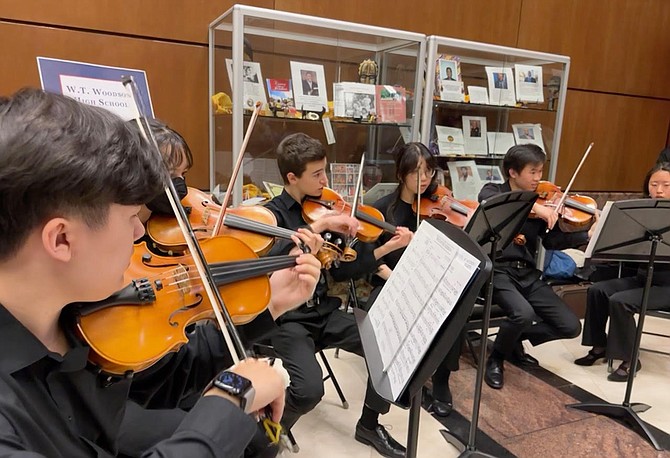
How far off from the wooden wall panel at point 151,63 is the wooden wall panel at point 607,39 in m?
2.68

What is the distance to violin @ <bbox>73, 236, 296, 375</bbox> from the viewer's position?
1039 millimetres

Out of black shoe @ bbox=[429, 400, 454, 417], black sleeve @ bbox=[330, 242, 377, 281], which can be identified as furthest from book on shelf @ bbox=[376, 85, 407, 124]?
black shoe @ bbox=[429, 400, 454, 417]

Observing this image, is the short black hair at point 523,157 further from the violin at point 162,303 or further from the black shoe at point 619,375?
the violin at point 162,303

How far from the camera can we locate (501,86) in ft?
12.0

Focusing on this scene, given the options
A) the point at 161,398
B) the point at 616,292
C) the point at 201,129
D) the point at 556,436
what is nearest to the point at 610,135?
the point at 616,292

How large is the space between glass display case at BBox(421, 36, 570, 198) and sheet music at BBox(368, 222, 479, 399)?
Answer: 6.99 feet

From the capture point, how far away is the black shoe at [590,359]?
313 centimetres

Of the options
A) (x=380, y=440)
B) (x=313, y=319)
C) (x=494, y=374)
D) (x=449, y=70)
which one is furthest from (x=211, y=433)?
(x=449, y=70)

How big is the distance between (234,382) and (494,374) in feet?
7.63

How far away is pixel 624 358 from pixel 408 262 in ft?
7.81

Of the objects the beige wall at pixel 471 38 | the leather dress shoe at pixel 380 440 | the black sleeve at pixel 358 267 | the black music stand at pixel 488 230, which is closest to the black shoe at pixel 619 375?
the black music stand at pixel 488 230

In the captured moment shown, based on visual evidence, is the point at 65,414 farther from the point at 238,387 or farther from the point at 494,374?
the point at 494,374

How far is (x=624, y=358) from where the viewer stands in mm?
3021

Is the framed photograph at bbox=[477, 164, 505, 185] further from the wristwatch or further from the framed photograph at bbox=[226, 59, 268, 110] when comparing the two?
the wristwatch
